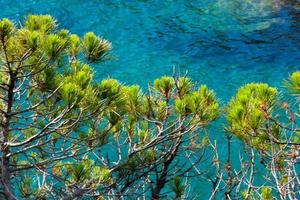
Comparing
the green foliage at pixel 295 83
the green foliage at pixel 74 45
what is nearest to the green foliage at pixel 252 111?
the green foliage at pixel 295 83

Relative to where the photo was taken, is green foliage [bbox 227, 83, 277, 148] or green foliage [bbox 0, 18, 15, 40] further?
green foliage [bbox 227, 83, 277, 148]

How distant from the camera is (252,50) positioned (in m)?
11.0

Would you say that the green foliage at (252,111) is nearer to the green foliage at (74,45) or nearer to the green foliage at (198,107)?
the green foliage at (198,107)

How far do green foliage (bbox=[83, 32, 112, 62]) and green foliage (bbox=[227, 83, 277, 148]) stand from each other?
2.75 feet

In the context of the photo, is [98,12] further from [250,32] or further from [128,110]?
[128,110]

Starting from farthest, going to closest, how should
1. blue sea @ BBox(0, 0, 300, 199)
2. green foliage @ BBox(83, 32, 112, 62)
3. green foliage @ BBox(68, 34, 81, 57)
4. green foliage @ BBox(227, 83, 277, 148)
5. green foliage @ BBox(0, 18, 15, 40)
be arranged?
blue sea @ BBox(0, 0, 300, 199) → green foliage @ BBox(83, 32, 112, 62) → green foliage @ BBox(68, 34, 81, 57) → green foliage @ BBox(227, 83, 277, 148) → green foliage @ BBox(0, 18, 15, 40)

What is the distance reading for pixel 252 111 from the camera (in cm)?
297

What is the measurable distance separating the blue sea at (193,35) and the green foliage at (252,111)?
4807 mm

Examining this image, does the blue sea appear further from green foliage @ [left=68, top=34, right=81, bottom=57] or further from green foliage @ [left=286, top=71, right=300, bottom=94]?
green foliage @ [left=286, top=71, right=300, bottom=94]

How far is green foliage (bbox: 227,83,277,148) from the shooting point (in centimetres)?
297

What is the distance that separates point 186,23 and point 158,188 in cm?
886

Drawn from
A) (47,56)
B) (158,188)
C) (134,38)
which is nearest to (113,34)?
(134,38)

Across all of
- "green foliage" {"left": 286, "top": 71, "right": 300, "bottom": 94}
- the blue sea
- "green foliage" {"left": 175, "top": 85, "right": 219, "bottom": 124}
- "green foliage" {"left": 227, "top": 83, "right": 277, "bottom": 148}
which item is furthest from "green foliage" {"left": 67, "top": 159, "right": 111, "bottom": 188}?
the blue sea

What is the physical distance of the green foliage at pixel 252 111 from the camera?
9.76ft
